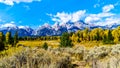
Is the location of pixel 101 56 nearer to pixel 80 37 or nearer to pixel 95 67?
pixel 95 67

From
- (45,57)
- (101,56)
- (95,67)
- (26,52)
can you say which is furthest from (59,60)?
(101,56)

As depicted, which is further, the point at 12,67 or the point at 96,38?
the point at 96,38

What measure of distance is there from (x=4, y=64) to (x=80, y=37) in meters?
→ 129

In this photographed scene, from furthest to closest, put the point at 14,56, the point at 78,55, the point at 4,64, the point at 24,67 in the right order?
the point at 78,55 < the point at 14,56 < the point at 4,64 < the point at 24,67

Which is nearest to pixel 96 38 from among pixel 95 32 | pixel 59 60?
pixel 95 32

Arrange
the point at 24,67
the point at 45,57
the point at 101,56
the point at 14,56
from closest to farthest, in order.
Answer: the point at 24,67, the point at 14,56, the point at 45,57, the point at 101,56

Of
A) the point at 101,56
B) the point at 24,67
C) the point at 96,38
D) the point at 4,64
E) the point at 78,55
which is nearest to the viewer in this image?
the point at 24,67

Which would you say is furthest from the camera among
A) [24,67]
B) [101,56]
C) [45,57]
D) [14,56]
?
[101,56]

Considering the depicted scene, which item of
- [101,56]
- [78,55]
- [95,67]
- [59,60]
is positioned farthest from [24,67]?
[78,55]

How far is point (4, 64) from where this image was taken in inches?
542

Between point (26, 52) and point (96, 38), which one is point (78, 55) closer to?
point (26, 52)

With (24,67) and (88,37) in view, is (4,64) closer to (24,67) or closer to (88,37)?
(24,67)

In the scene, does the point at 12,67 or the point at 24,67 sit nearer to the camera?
the point at 24,67

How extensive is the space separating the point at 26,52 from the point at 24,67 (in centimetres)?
512
